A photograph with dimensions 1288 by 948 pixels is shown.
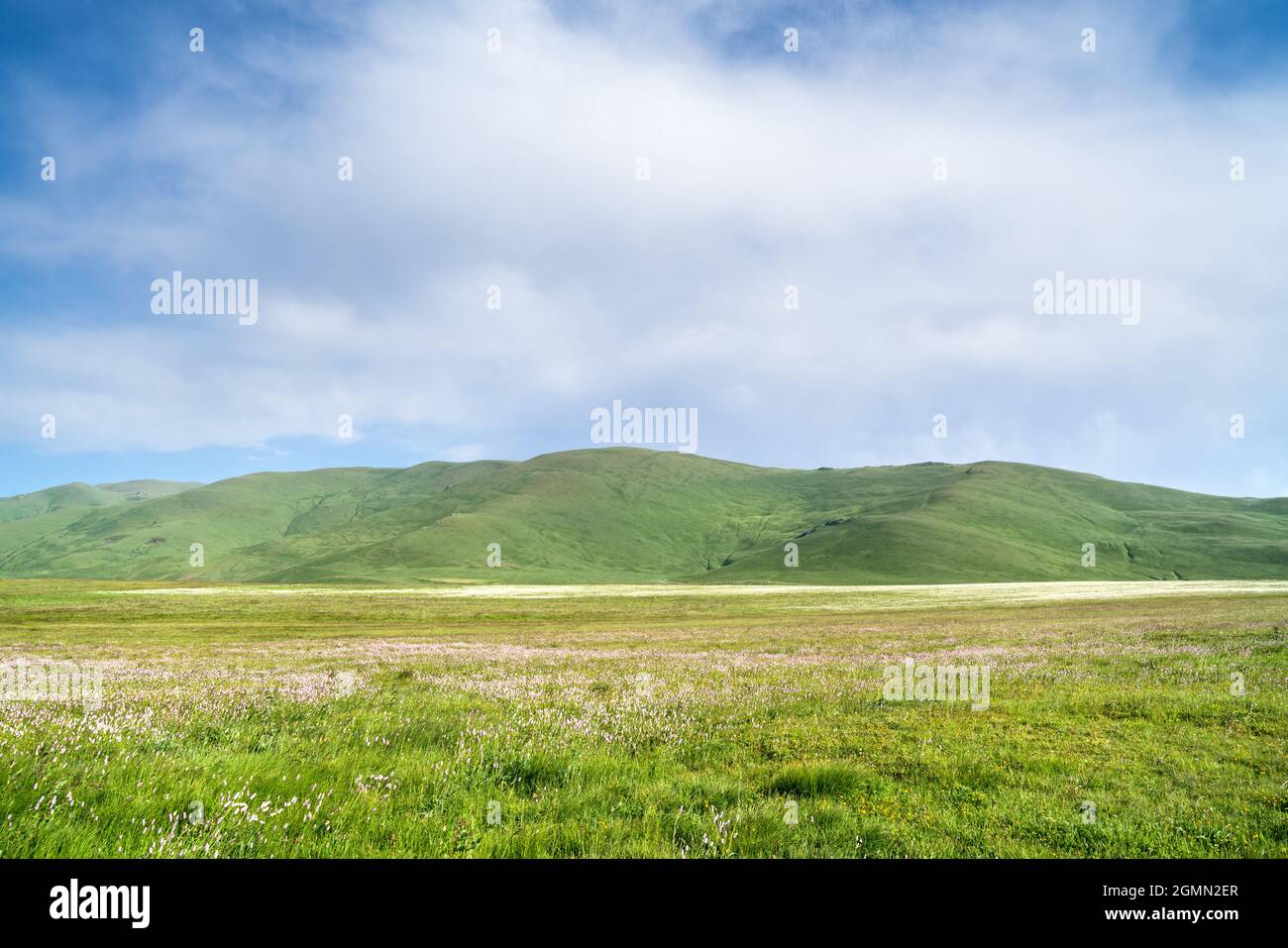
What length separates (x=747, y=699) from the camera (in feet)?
45.8

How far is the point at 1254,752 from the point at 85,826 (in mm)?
14339

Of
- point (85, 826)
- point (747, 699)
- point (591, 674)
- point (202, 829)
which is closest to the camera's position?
point (85, 826)

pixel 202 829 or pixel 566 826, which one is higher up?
pixel 202 829

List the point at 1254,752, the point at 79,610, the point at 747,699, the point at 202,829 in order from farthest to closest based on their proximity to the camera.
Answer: the point at 79,610 < the point at 747,699 < the point at 1254,752 < the point at 202,829

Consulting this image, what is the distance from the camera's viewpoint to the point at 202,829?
522cm

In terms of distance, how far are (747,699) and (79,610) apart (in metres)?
89.9

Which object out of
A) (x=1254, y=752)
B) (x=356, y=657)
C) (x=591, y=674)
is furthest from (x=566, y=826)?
(x=356, y=657)
